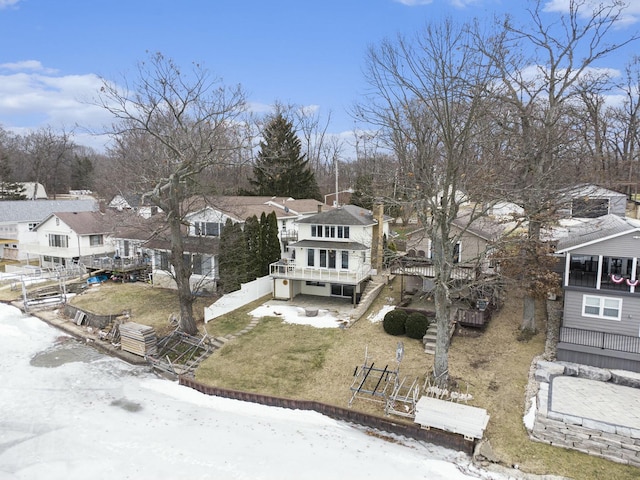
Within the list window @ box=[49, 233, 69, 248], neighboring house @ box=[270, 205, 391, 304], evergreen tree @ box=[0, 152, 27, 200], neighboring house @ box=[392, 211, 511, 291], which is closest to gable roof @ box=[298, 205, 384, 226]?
neighboring house @ box=[270, 205, 391, 304]

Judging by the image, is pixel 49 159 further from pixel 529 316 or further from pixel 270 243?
pixel 529 316

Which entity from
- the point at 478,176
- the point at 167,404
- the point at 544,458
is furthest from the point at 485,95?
the point at 167,404

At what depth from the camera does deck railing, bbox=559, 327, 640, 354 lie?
15471mm

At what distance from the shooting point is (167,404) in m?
15.2

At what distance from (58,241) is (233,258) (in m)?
20.9

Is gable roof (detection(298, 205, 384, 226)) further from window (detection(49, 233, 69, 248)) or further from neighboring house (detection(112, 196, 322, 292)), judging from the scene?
window (detection(49, 233, 69, 248))

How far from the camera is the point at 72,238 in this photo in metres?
36.0

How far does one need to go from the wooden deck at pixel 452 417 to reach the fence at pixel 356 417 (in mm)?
212

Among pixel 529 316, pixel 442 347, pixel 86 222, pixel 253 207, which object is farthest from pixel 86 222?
pixel 529 316

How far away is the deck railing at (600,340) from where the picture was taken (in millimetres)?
15471

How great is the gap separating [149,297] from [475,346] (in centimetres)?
1972

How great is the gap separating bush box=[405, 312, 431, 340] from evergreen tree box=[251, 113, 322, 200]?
30403mm

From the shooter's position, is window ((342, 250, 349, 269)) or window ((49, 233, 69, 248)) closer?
window ((342, 250, 349, 269))

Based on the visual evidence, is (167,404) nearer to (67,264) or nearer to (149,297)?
(149,297)
